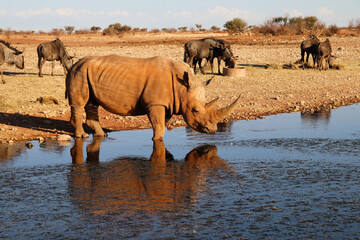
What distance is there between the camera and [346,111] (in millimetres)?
14711

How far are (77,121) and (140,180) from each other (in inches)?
143

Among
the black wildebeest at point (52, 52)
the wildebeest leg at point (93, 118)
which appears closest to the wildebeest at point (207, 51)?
the black wildebeest at point (52, 52)

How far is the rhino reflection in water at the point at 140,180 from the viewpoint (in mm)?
6449

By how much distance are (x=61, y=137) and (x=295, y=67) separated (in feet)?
57.9

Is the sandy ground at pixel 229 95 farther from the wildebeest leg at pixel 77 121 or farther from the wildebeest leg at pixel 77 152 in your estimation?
the wildebeest leg at pixel 77 152

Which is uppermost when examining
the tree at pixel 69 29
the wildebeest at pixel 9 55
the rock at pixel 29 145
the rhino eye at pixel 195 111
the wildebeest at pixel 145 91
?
the tree at pixel 69 29

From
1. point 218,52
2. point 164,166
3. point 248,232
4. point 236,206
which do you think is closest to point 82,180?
point 164,166

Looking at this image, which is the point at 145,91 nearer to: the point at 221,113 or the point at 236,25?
the point at 221,113

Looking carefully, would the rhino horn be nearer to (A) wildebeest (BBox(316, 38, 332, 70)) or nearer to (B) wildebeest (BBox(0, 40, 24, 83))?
(B) wildebeest (BBox(0, 40, 24, 83))

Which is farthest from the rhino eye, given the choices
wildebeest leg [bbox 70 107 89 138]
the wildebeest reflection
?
the wildebeest reflection

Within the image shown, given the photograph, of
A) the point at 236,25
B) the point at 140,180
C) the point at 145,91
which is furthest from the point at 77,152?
the point at 236,25

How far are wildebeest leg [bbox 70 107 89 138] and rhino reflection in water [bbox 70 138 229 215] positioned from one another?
0.96 m

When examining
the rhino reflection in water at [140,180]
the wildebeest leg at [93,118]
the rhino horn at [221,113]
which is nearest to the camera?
the rhino reflection in water at [140,180]

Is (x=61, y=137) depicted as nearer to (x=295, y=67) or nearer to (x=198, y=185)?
(x=198, y=185)
